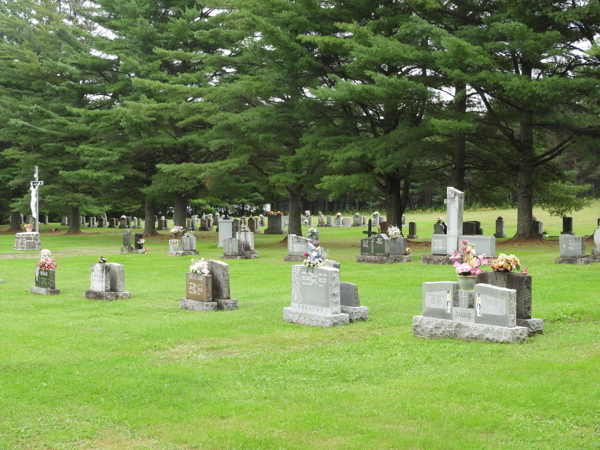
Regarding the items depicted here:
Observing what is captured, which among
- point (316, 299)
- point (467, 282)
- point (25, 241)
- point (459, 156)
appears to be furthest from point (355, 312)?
point (25, 241)

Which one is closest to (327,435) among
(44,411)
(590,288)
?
(44,411)

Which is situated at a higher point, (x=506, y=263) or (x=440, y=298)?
(x=506, y=263)

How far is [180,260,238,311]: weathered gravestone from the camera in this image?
45.5 ft

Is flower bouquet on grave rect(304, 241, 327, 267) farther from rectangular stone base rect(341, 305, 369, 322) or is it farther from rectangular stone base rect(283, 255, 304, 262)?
rectangular stone base rect(283, 255, 304, 262)

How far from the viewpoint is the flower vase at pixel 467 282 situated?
34.9ft

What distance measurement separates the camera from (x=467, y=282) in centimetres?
1069

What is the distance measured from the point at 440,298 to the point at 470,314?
19.9 inches

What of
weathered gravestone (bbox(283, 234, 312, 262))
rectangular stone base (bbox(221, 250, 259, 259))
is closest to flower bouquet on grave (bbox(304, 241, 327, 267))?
weathered gravestone (bbox(283, 234, 312, 262))

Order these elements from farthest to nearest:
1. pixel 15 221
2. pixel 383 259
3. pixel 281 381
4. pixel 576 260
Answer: pixel 15 221 < pixel 383 259 < pixel 576 260 < pixel 281 381

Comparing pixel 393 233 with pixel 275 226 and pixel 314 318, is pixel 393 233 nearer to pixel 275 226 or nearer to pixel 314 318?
pixel 314 318

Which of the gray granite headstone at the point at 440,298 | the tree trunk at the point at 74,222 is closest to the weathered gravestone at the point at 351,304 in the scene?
the gray granite headstone at the point at 440,298

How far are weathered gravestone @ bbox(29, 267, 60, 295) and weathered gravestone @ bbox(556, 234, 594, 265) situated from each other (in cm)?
1433

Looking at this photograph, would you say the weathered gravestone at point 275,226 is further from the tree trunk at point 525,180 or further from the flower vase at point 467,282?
the flower vase at point 467,282

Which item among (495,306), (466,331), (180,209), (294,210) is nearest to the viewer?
(495,306)
